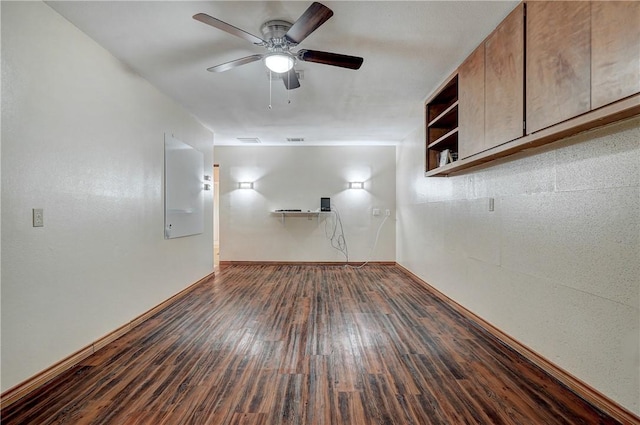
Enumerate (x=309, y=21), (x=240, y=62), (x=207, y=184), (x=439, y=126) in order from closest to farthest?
(x=309, y=21), (x=240, y=62), (x=439, y=126), (x=207, y=184)

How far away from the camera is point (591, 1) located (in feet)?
4.55

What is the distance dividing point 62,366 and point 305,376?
1.72m

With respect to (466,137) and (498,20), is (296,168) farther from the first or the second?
(498,20)

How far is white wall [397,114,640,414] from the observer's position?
1.48 metres

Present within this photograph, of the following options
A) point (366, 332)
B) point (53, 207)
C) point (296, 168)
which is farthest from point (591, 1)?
point (296, 168)

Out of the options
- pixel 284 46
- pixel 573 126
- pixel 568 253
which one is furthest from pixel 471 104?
pixel 284 46

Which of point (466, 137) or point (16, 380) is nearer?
point (16, 380)

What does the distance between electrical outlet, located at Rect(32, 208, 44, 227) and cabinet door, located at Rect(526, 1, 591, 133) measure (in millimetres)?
3277

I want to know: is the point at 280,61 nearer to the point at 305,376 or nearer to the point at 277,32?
the point at 277,32

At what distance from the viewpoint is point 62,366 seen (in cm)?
196

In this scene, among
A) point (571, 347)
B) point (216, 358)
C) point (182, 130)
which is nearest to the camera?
point (571, 347)

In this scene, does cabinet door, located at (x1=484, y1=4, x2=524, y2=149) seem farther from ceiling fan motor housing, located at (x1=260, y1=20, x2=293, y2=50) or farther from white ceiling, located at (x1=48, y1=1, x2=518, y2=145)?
ceiling fan motor housing, located at (x1=260, y1=20, x2=293, y2=50)

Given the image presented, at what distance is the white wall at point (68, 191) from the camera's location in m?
1.70

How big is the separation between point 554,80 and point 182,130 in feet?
13.0
